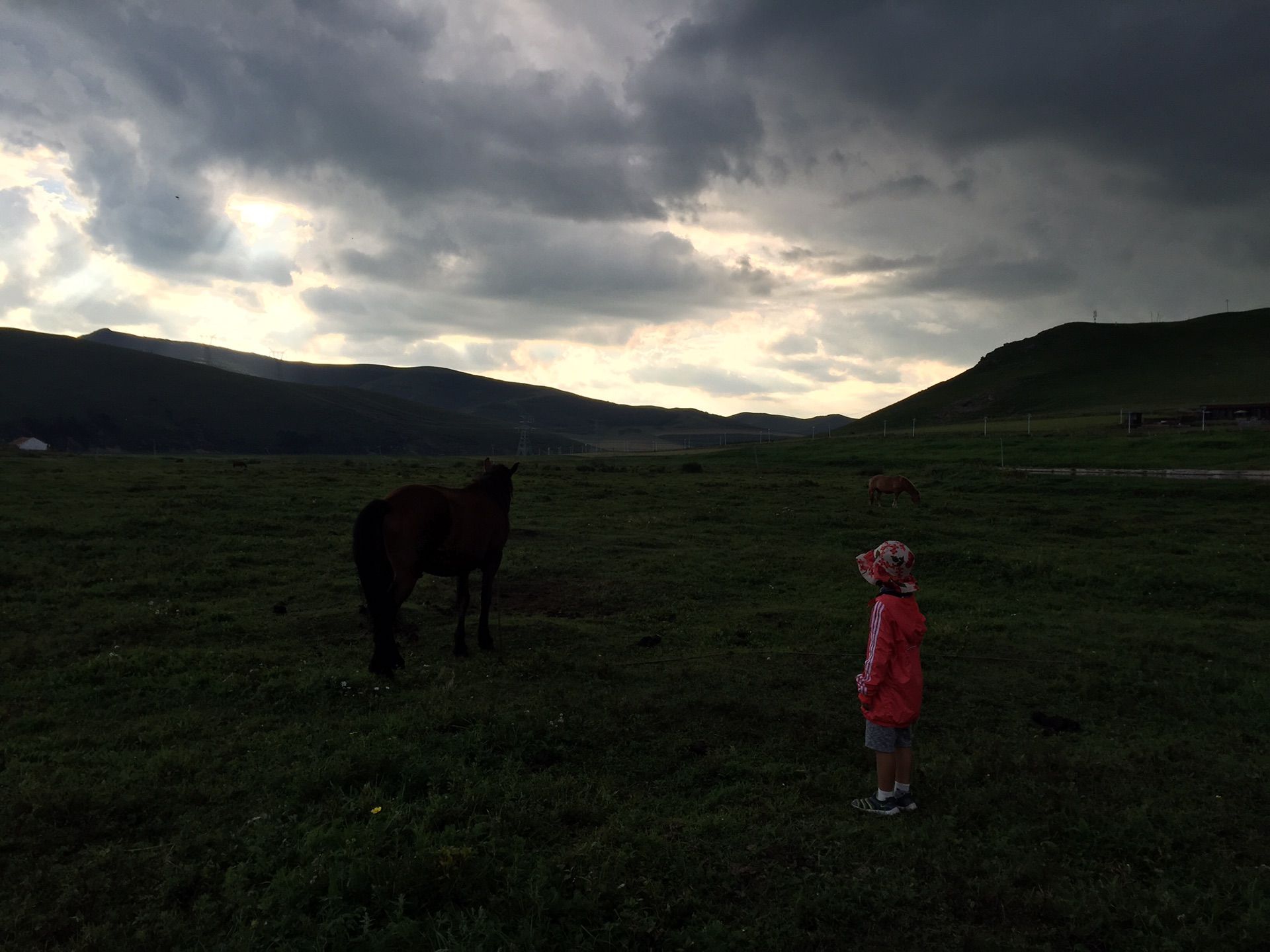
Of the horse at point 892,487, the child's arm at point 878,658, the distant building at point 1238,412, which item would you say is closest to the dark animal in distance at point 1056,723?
the child's arm at point 878,658

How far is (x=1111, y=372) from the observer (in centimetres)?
14688

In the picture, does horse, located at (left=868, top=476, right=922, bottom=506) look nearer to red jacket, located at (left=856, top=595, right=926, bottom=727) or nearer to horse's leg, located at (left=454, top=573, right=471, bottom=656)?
horse's leg, located at (left=454, top=573, right=471, bottom=656)

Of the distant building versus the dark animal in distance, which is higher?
the distant building

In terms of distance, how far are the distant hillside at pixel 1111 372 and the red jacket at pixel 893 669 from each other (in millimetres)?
113771

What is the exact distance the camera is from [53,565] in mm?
15625

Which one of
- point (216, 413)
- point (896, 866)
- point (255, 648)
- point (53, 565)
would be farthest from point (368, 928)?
point (216, 413)

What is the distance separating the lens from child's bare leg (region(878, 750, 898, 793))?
6.47 metres

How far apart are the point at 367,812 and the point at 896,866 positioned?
13.7ft

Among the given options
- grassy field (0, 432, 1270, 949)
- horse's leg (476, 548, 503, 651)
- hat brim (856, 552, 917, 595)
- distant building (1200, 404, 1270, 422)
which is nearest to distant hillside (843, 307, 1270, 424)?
distant building (1200, 404, 1270, 422)

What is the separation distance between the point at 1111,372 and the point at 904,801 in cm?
16990

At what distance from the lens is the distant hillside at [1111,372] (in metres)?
119

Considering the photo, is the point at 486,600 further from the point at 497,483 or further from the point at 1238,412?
the point at 1238,412

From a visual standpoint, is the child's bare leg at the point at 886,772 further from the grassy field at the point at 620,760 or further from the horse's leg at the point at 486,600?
the horse's leg at the point at 486,600

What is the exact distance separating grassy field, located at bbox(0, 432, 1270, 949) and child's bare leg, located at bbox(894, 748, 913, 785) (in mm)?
397
